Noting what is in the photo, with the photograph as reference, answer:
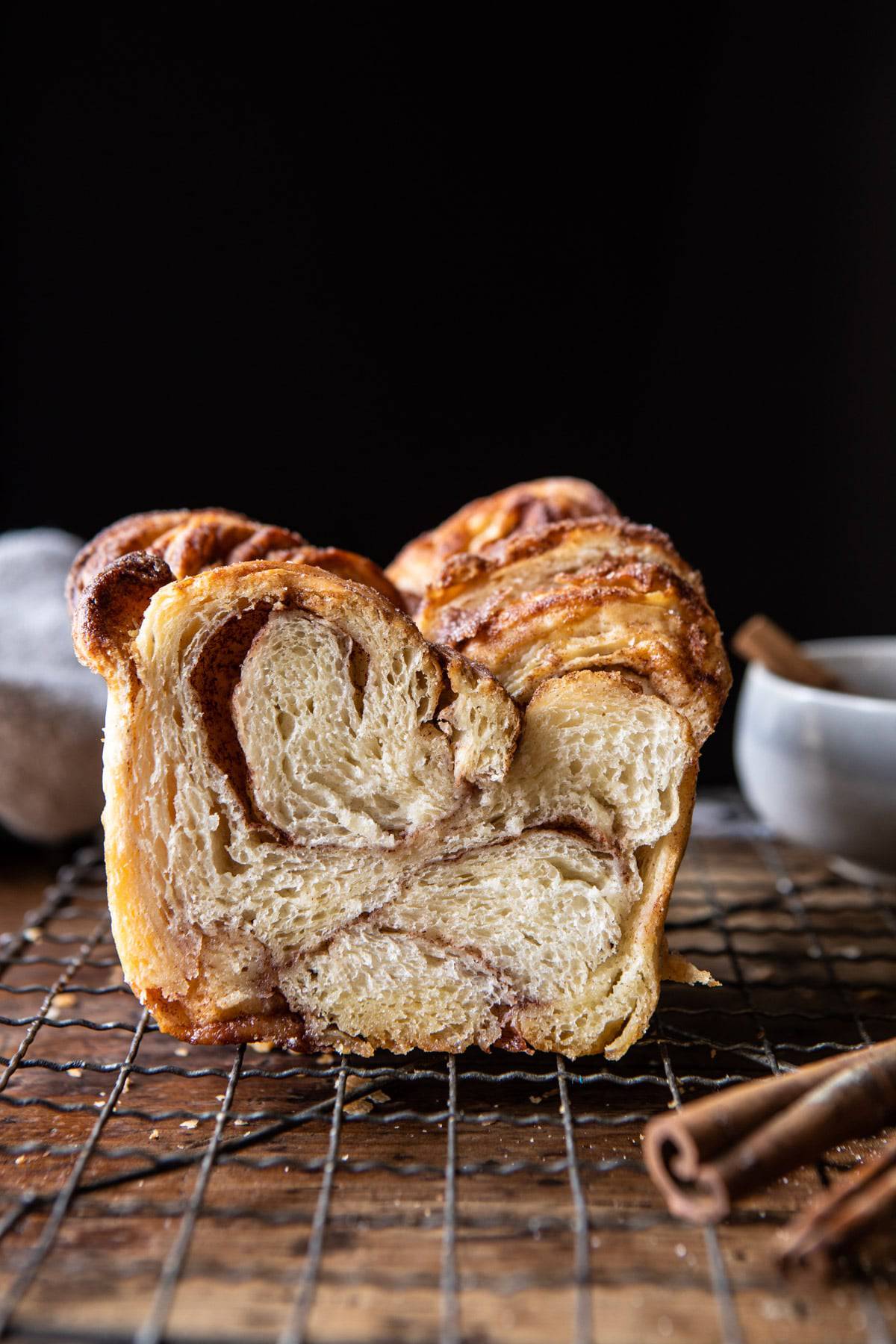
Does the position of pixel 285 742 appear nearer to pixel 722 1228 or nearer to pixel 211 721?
pixel 211 721

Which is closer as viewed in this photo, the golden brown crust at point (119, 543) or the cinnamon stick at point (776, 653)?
the golden brown crust at point (119, 543)

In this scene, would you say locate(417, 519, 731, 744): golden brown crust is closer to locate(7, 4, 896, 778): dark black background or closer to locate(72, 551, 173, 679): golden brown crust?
locate(72, 551, 173, 679): golden brown crust

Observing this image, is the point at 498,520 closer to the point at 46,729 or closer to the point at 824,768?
the point at 824,768

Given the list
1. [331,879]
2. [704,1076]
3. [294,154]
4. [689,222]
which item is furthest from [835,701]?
[294,154]

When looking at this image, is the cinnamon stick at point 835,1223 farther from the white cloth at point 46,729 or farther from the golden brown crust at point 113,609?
the white cloth at point 46,729

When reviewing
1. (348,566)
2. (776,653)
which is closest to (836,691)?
(776,653)

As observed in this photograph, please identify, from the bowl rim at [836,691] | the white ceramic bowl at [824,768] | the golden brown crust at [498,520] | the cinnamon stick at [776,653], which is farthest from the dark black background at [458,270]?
the golden brown crust at [498,520]

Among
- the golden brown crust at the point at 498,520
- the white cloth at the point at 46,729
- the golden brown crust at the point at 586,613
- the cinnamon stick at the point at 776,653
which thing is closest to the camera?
the golden brown crust at the point at 586,613
